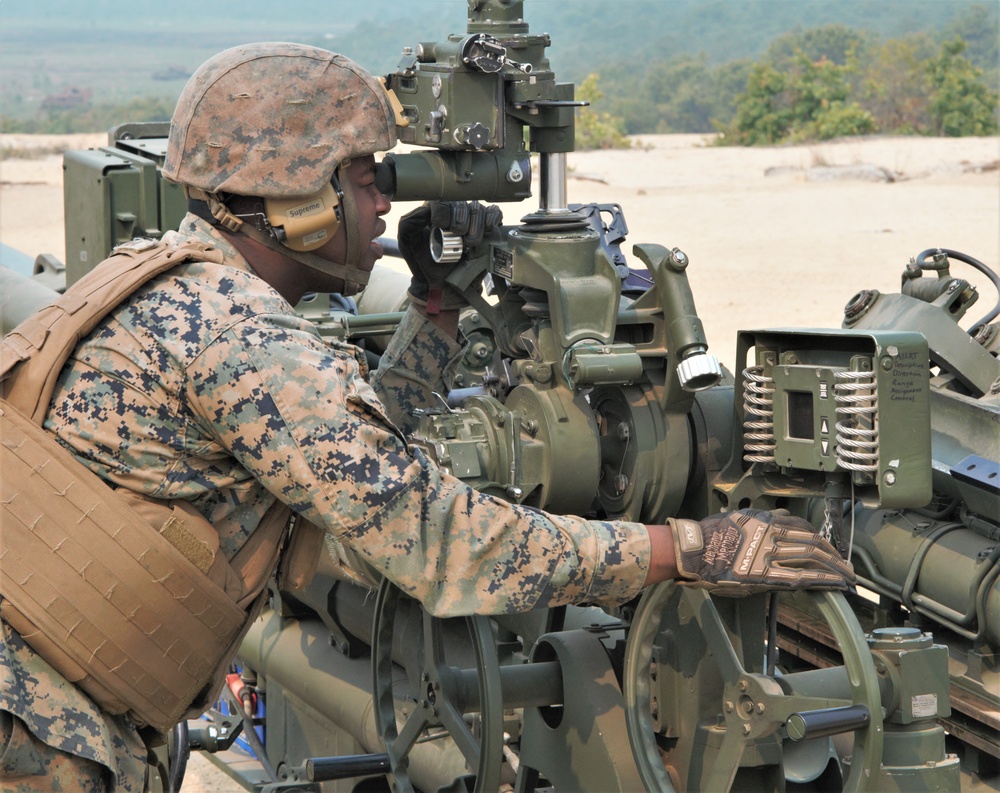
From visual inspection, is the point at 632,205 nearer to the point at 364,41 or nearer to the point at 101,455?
the point at 101,455

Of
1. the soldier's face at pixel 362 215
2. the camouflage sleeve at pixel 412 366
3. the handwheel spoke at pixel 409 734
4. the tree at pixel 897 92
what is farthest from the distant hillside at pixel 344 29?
the soldier's face at pixel 362 215

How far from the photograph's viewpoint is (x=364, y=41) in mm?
66312

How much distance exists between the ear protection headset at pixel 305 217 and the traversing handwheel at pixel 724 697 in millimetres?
1077

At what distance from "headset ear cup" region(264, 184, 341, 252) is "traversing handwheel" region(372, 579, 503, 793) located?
106 centimetres

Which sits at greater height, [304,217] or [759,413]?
[304,217]

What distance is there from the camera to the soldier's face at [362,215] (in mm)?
3166

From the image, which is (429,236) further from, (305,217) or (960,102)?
(960,102)

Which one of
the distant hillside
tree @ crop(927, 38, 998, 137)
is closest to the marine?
tree @ crop(927, 38, 998, 137)

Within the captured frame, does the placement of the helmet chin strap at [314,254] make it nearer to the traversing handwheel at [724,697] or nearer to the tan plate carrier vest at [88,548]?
the tan plate carrier vest at [88,548]

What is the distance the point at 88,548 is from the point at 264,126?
2.98 ft

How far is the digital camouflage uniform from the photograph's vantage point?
9.01 feet

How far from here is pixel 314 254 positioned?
10.4ft

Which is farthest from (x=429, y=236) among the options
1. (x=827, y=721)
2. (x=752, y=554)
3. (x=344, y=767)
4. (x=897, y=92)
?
(x=897, y=92)

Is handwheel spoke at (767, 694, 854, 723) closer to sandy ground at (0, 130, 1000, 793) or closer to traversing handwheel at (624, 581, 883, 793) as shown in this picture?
traversing handwheel at (624, 581, 883, 793)
